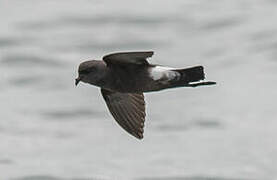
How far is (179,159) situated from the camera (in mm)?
12039

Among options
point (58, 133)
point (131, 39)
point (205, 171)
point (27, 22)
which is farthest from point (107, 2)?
point (205, 171)

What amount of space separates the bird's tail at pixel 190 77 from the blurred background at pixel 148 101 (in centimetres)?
487

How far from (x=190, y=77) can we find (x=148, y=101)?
733 cm

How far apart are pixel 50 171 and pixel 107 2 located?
26.5 ft

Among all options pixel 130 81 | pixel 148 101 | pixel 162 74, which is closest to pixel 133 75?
pixel 130 81

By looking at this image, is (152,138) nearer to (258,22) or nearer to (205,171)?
(205,171)

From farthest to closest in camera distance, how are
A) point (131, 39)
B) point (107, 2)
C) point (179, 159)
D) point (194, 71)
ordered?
point (107, 2)
point (131, 39)
point (179, 159)
point (194, 71)

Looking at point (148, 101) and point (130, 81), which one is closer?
point (130, 81)

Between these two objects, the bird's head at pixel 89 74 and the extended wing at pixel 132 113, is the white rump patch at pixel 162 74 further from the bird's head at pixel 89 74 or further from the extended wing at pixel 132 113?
the extended wing at pixel 132 113

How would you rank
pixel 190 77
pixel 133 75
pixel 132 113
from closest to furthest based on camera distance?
pixel 190 77 < pixel 133 75 < pixel 132 113

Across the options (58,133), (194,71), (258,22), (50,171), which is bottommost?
(194,71)

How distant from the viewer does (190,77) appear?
6.03 metres

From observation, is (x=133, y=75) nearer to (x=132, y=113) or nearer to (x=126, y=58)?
(x=126, y=58)

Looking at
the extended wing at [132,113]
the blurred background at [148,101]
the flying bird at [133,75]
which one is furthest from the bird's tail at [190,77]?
the blurred background at [148,101]
